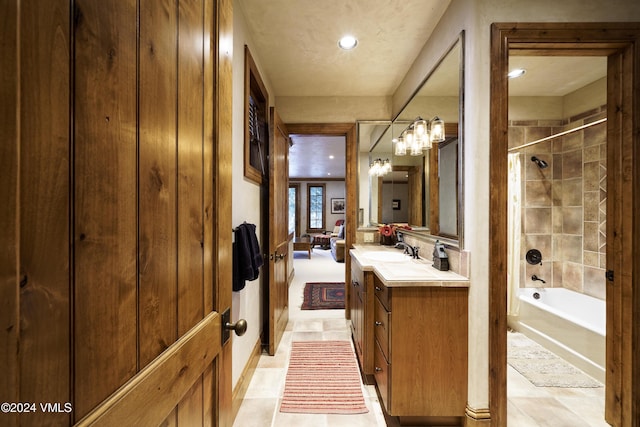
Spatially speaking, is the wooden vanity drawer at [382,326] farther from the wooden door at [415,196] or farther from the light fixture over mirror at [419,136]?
the light fixture over mirror at [419,136]

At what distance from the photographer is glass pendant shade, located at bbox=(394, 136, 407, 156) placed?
2769 millimetres

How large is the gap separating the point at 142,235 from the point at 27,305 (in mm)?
214

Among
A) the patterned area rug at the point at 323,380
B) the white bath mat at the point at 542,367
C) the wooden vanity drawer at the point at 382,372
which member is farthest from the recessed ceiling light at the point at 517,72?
the patterned area rug at the point at 323,380

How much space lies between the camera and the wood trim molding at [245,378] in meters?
1.75

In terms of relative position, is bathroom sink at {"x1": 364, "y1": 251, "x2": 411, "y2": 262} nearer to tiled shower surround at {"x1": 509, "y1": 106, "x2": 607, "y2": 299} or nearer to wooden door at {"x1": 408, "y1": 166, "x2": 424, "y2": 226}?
wooden door at {"x1": 408, "y1": 166, "x2": 424, "y2": 226}

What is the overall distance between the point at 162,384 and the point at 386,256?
2.12m

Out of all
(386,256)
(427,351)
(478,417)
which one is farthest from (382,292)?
(478,417)

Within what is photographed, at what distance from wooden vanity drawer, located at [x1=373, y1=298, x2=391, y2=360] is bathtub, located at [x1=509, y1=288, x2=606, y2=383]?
171 cm

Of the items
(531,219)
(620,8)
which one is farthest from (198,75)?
(531,219)

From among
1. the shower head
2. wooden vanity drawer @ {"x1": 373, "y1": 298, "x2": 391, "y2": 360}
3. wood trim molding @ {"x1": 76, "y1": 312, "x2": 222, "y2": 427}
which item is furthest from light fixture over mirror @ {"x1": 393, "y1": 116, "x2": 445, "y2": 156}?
wood trim molding @ {"x1": 76, "y1": 312, "x2": 222, "y2": 427}

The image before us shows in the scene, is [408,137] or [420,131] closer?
[420,131]

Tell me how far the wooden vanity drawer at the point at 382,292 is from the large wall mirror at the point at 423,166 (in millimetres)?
563

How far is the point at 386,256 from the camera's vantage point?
246 cm

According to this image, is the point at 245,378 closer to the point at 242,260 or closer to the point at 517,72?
the point at 242,260
